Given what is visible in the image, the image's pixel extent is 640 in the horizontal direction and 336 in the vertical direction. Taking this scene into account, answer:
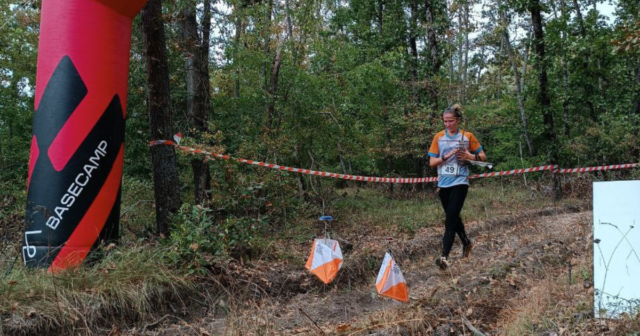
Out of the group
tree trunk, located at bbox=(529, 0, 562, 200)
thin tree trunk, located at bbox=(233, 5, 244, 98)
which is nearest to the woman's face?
thin tree trunk, located at bbox=(233, 5, 244, 98)

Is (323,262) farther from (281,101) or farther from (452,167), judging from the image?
(281,101)

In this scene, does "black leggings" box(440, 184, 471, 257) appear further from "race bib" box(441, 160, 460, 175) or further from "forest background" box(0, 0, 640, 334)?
"forest background" box(0, 0, 640, 334)

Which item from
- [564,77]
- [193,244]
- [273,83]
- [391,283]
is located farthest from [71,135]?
[564,77]

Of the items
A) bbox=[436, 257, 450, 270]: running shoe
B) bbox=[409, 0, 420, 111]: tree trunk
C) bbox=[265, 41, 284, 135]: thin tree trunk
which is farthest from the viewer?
bbox=[409, 0, 420, 111]: tree trunk

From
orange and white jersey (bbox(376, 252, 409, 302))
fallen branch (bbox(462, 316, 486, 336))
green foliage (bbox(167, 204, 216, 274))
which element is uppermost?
green foliage (bbox(167, 204, 216, 274))

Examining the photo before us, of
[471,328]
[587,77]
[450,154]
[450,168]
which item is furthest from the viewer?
[587,77]

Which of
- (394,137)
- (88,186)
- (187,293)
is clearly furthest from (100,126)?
(394,137)

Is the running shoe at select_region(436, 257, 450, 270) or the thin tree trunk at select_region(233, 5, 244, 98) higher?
the thin tree trunk at select_region(233, 5, 244, 98)

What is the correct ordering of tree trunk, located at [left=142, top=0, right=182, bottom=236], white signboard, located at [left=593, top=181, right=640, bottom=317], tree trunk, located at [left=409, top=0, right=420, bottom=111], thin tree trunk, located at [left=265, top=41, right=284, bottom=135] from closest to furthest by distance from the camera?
1. white signboard, located at [left=593, top=181, right=640, bottom=317]
2. tree trunk, located at [left=142, top=0, right=182, bottom=236]
3. thin tree trunk, located at [left=265, top=41, right=284, bottom=135]
4. tree trunk, located at [left=409, top=0, right=420, bottom=111]

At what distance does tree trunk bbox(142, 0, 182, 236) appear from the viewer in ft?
20.1

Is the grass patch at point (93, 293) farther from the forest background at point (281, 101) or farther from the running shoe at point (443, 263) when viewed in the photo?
the running shoe at point (443, 263)

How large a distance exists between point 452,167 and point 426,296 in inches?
66.1

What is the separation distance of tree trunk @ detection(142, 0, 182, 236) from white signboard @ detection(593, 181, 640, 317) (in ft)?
16.4

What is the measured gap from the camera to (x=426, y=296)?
4336 millimetres
